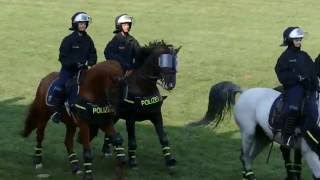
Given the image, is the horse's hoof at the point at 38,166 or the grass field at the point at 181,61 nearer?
the horse's hoof at the point at 38,166

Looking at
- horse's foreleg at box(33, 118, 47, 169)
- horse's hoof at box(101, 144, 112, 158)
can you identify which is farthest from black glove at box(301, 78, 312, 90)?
horse's foreleg at box(33, 118, 47, 169)

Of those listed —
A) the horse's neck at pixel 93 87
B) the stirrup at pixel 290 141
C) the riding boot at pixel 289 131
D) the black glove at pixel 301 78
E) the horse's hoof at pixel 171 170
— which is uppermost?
the black glove at pixel 301 78

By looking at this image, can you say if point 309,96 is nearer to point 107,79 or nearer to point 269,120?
point 269,120

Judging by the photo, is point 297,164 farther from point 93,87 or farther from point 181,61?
point 181,61

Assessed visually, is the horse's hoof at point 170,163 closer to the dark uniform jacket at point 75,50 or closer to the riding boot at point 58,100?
the riding boot at point 58,100

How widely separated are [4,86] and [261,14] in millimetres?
15642

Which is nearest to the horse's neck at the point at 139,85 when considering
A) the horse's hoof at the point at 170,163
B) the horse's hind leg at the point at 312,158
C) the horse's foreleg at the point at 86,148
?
the horse's foreleg at the point at 86,148

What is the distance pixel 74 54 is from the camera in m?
12.1

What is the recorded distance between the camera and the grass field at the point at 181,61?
1311cm

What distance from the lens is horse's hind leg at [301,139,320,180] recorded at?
34.0ft

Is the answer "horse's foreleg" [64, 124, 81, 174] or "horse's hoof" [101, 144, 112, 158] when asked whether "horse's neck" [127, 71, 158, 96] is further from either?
"horse's hoof" [101, 144, 112, 158]

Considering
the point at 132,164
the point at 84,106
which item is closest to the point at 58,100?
the point at 84,106

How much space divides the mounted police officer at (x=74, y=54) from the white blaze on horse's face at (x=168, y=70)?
4.34ft

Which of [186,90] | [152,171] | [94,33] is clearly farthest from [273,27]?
[152,171]
